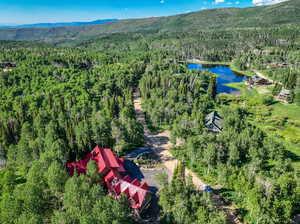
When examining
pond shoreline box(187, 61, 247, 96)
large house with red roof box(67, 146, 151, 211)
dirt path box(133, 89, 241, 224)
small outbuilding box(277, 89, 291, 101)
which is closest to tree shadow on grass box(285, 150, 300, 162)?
dirt path box(133, 89, 241, 224)

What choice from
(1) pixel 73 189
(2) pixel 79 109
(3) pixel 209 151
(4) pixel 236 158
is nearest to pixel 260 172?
(4) pixel 236 158

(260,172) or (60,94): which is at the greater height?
(60,94)

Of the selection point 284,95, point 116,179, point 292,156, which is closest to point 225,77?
point 284,95

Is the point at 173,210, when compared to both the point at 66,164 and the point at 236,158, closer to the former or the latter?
the point at 236,158

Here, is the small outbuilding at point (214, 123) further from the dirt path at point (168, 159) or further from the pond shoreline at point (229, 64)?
the pond shoreline at point (229, 64)

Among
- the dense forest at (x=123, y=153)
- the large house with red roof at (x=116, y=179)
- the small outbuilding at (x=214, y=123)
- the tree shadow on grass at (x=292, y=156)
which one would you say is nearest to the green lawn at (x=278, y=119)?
the tree shadow on grass at (x=292, y=156)
